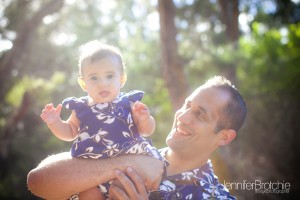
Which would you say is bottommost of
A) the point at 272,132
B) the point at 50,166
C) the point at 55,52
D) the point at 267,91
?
the point at 50,166

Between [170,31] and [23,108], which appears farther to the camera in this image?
[23,108]

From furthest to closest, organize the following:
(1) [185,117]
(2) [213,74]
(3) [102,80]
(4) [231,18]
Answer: (4) [231,18]
(2) [213,74]
(1) [185,117]
(3) [102,80]

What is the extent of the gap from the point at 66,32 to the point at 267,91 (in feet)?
42.8

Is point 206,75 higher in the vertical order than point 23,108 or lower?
higher

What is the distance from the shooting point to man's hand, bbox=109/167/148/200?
2.15 m

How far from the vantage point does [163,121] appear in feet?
33.1

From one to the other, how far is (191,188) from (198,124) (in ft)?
1.58

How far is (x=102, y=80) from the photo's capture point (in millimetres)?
2365

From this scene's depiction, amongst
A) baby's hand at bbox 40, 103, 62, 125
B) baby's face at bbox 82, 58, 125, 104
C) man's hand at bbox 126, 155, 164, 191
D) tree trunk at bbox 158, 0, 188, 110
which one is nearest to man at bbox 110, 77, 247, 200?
man's hand at bbox 126, 155, 164, 191

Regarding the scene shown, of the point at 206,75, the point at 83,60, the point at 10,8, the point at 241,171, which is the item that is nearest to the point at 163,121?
the point at 206,75

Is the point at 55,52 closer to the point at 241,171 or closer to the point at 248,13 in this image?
the point at 248,13

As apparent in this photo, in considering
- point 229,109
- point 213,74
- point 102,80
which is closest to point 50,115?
point 102,80

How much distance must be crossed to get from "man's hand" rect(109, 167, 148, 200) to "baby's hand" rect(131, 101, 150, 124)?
1.13ft

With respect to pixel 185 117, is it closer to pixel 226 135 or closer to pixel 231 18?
pixel 226 135
